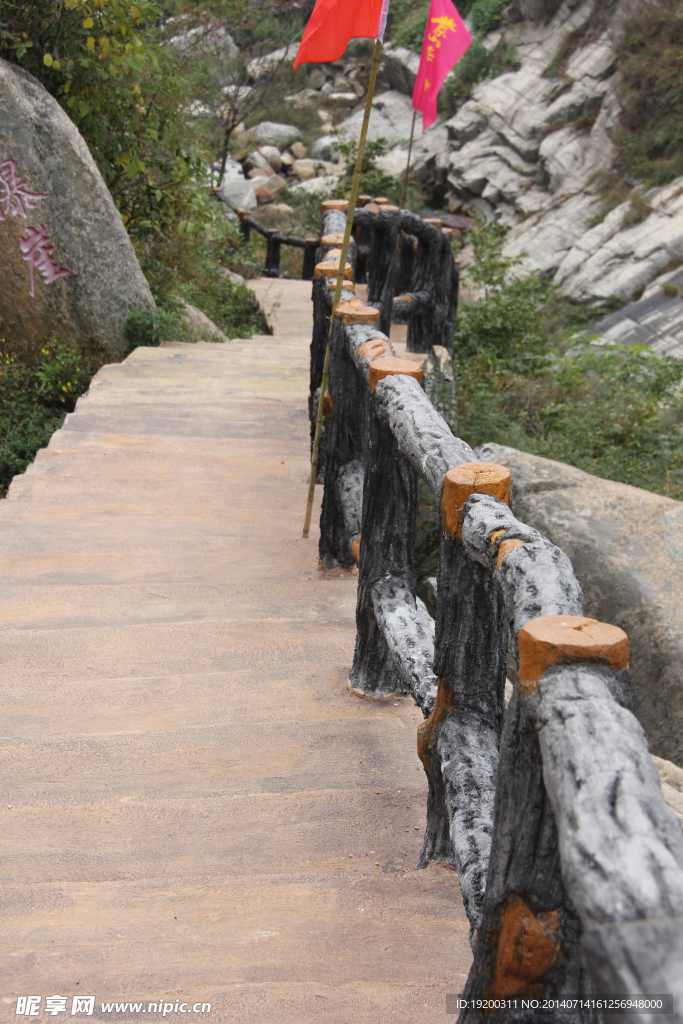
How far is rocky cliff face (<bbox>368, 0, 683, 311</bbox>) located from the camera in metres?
13.8

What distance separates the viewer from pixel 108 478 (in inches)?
156

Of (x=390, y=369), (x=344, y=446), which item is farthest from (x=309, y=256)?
(x=390, y=369)

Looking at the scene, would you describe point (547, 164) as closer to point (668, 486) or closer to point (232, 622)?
point (668, 486)

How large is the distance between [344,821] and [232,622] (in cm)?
103

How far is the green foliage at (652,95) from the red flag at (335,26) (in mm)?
13310

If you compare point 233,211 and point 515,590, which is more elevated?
point 233,211

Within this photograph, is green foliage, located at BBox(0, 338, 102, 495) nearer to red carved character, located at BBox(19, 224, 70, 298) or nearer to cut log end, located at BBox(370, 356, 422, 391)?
red carved character, located at BBox(19, 224, 70, 298)

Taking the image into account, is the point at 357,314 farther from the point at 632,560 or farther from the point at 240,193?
the point at 240,193

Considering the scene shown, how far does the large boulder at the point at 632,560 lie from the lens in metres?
3.56

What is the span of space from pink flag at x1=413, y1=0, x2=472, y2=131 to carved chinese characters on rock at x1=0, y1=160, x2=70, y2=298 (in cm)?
263

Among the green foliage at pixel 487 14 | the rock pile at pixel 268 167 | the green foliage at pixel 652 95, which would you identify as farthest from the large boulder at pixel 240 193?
the green foliage at pixel 652 95

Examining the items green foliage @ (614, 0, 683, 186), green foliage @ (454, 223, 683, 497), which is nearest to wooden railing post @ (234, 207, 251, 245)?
green foliage @ (454, 223, 683, 497)

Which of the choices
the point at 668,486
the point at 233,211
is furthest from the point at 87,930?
the point at 233,211

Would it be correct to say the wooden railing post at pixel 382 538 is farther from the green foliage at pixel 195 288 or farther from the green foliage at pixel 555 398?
the green foliage at pixel 195 288
